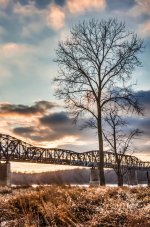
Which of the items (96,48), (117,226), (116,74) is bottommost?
(117,226)

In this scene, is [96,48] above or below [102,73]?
above

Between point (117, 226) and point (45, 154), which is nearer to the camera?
point (117, 226)

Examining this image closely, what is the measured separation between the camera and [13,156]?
73750mm

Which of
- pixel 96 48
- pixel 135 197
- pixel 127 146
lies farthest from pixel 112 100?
pixel 135 197

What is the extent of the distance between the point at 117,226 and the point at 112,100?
806 inches

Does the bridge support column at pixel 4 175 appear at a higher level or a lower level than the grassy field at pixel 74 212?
lower

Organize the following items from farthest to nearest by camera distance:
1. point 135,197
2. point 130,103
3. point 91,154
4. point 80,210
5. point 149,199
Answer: point 91,154 < point 130,103 < point 135,197 < point 149,199 < point 80,210

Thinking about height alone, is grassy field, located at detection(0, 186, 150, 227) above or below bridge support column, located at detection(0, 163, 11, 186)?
above

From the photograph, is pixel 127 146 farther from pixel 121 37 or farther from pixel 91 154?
pixel 91 154

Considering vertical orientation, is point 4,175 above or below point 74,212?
below

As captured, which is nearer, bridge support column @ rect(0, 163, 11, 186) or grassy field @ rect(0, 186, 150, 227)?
grassy field @ rect(0, 186, 150, 227)

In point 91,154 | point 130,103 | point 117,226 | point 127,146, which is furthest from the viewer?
point 91,154

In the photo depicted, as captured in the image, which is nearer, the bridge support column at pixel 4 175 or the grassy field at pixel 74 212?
the grassy field at pixel 74 212

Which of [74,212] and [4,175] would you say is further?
[4,175]
